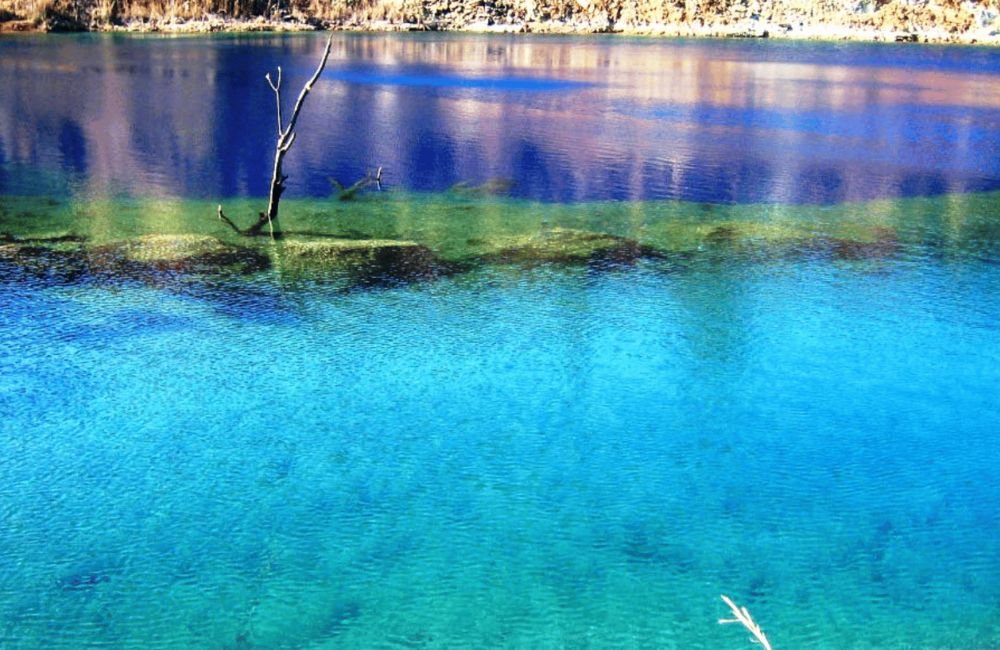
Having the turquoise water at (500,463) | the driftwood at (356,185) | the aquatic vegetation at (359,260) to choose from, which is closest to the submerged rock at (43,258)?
the turquoise water at (500,463)

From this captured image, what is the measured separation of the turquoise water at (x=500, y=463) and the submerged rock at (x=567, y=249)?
50cm

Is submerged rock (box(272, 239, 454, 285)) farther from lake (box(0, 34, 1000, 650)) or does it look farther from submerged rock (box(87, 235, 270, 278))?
submerged rock (box(87, 235, 270, 278))

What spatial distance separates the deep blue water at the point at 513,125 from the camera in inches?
453

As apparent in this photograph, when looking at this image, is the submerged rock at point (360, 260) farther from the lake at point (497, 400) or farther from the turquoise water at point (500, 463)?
the turquoise water at point (500, 463)

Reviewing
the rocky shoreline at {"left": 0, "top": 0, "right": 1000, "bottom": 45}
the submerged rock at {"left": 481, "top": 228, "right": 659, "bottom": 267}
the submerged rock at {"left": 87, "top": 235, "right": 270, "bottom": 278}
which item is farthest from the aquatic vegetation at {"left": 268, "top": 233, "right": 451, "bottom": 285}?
the rocky shoreline at {"left": 0, "top": 0, "right": 1000, "bottom": 45}

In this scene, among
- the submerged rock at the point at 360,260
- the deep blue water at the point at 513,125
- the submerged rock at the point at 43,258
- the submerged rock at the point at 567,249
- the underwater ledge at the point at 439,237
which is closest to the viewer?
the submerged rock at the point at 43,258

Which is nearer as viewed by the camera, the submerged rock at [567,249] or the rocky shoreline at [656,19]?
the submerged rock at [567,249]

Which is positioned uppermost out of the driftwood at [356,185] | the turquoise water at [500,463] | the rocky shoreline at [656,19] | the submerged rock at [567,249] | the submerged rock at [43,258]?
the rocky shoreline at [656,19]

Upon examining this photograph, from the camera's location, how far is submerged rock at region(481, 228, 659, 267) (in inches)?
331

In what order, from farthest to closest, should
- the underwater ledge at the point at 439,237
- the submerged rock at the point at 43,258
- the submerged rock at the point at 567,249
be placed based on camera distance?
the submerged rock at the point at 567,249 < the underwater ledge at the point at 439,237 < the submerged rock at the point at 43,258

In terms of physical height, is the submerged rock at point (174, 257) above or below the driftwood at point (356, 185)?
below

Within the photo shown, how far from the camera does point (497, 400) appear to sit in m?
5.89

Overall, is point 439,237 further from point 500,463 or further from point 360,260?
point 500,463

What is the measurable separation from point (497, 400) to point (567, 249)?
3.08 m
